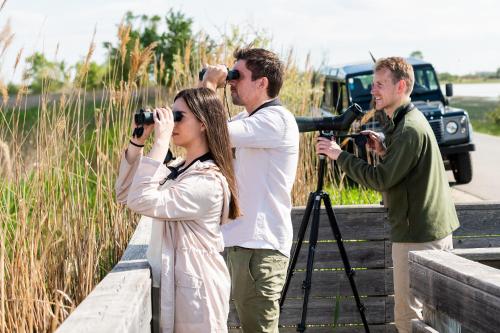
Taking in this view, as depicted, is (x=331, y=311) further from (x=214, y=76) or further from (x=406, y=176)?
(x=214, y=76)

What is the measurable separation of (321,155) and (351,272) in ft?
2.41

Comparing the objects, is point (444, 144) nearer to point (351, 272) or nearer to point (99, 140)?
point (351, 272)

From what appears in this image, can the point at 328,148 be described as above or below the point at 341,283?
above

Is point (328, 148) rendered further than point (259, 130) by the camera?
Yes

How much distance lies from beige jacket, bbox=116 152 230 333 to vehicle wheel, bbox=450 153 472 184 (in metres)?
11.0

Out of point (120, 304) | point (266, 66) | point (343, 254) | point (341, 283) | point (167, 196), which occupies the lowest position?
point (341, 283)

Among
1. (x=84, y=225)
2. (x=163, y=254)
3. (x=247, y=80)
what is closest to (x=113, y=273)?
(x=163, y=254)

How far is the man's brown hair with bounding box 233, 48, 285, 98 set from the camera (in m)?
3.96

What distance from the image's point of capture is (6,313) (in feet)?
10.00

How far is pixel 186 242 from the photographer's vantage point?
3.02m

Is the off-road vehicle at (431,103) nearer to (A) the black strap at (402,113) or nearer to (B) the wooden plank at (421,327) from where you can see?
(A) the black strap at (402,113)

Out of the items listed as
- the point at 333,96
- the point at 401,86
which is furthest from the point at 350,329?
the point at 333,96

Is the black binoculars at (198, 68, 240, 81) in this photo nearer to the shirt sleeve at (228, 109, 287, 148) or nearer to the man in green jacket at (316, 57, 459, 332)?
the shirt sleeve at (228, 109, 287, 148)

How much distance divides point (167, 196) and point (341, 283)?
9.00ft
